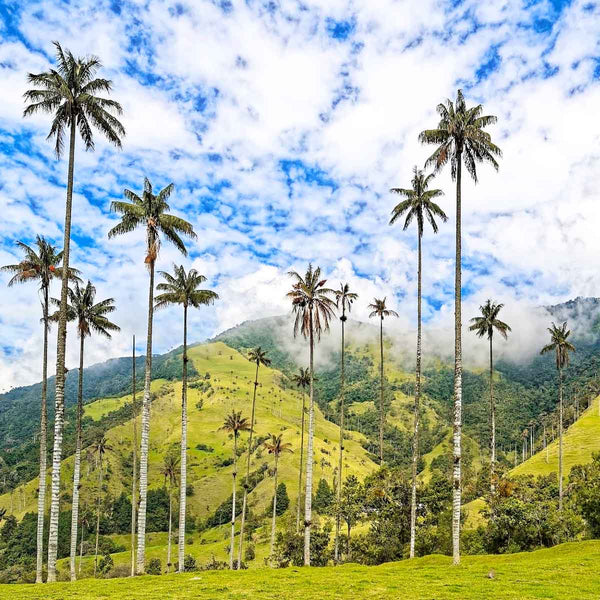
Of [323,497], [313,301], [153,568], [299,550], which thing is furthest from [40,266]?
[323,497]

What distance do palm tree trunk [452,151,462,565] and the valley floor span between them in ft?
8.03

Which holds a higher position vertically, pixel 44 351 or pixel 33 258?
pixel 33 258

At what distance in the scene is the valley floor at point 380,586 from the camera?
72.7 ft

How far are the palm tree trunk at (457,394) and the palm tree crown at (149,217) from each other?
66.6 ft

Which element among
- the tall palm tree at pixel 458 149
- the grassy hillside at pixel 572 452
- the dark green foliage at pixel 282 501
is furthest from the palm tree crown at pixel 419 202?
the dark green foliage at pixel 282 501

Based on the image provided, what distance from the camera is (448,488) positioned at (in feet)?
205

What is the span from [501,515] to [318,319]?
2867 centimetres

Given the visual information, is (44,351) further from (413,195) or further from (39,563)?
(413,195)

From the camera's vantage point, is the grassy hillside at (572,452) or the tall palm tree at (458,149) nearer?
the tall palm tree at (458,149)

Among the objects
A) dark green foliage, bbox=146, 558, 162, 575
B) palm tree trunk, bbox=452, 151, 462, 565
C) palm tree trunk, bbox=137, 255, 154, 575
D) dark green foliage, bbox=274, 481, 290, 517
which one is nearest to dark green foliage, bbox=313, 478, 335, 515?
dark green foliage, bbox=274, 481, 290, 517

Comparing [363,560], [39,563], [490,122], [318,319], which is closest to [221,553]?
[363,560]

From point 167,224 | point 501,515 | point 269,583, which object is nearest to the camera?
point 269,583

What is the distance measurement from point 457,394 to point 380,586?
542 inches

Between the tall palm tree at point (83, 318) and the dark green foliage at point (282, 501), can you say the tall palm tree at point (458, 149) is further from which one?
the dark green foliage at point (282, 501)
